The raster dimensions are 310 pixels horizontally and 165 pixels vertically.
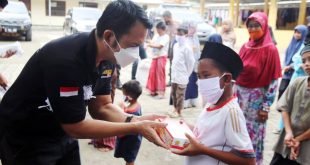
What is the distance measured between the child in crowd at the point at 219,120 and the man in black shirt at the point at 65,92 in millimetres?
308

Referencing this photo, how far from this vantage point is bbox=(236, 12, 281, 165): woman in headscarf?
3.53m

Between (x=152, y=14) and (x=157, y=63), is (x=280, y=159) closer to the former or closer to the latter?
(x=157, y=63)

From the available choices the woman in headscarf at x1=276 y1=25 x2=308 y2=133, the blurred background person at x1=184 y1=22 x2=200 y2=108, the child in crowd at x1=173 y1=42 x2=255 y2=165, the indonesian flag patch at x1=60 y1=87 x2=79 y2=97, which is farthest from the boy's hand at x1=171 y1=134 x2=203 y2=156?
the blurred background person at x1=184 y1=22 x2=200 y2=108

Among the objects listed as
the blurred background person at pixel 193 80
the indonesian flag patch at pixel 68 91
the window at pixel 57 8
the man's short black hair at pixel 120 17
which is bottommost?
the blurred background person at pixel 193 80

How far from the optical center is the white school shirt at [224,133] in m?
1.95

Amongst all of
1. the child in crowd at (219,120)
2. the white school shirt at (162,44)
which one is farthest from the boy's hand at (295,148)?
the white school shirt at (162,44)

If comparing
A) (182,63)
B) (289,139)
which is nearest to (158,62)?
(182,63)

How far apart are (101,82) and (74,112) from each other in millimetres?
496

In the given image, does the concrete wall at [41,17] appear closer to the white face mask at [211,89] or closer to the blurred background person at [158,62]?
the blurred background person at [158,62]

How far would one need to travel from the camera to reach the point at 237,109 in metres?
2.04

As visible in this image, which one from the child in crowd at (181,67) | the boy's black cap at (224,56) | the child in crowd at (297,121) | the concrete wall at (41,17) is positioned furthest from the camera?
the concrete wall at (41,17)

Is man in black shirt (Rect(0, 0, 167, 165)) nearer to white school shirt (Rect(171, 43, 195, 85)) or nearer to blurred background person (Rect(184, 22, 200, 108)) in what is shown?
white school shirt (Rect(171, 43, 195, 85))

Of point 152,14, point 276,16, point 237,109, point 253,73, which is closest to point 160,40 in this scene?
point 253,73

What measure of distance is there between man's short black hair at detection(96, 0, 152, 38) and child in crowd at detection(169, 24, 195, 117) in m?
4.17
